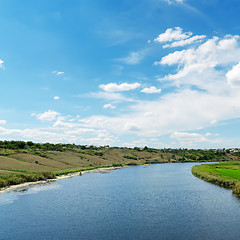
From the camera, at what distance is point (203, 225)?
1389 inches

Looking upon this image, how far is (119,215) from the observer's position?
1638 inches

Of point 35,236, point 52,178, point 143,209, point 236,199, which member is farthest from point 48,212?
point 52,178

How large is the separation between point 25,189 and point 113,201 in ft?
91.9

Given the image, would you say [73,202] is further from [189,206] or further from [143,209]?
[189,206]

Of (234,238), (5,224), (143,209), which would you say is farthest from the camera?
(143,209)

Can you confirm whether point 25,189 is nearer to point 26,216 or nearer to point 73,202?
point 73,202

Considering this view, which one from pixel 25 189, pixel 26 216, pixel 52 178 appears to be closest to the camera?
pixel 26 216

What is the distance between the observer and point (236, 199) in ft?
169

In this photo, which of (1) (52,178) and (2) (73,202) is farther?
(1) (52,178)

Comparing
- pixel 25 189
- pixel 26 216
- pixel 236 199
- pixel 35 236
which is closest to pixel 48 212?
pixel 26 216

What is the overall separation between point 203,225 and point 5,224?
3070 cm

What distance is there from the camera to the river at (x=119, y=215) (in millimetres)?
32281

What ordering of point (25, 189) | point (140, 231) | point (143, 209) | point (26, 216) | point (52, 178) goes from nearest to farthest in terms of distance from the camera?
point (140, 231)
point (26, 216)
point (143, 209)
point (25, 189)
point (52, 178)

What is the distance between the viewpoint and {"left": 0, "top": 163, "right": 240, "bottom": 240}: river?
32281mm
